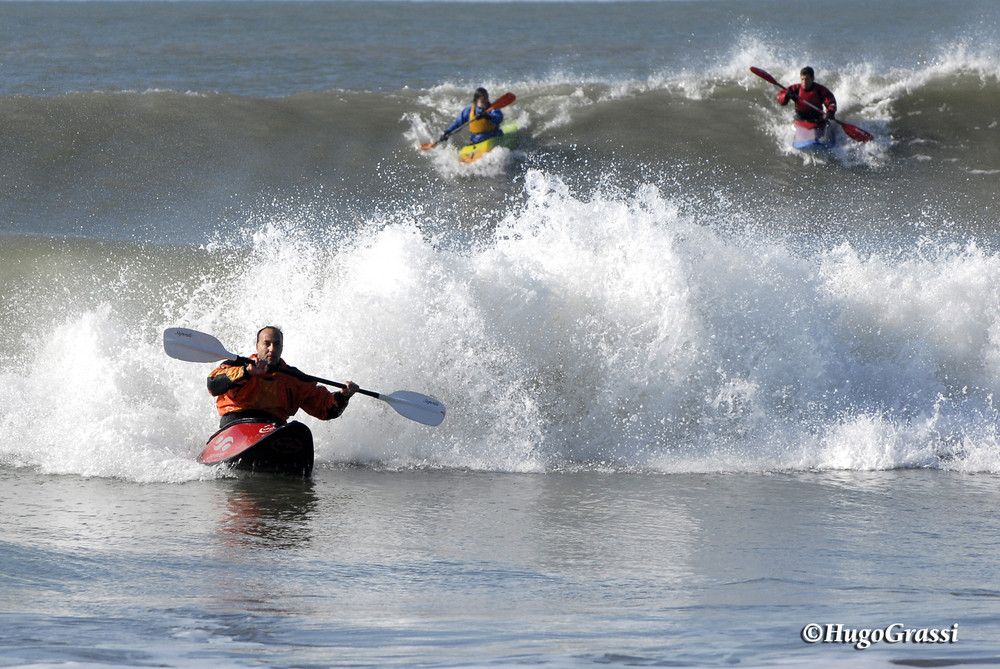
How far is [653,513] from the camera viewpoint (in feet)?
18.8

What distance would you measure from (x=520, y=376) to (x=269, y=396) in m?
1.83

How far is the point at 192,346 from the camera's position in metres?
7.04

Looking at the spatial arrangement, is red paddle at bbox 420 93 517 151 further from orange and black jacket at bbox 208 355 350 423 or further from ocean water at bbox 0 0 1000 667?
orange and black jacket at bbox 208 355 350 423

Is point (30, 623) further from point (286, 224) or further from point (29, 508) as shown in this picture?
point (286, 224)

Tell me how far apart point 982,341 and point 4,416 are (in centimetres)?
696

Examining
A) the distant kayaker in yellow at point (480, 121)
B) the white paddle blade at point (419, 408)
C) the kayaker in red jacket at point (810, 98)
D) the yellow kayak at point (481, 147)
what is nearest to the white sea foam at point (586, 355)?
→ the white paddle blade at point (419, 408)

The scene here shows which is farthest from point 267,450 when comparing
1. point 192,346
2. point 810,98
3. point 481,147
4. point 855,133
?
point 810,98

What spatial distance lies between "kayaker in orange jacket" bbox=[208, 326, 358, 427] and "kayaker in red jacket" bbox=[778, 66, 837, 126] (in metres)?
10.3

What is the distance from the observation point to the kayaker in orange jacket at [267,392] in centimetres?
674

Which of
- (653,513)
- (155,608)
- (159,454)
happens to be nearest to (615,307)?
(653,513)

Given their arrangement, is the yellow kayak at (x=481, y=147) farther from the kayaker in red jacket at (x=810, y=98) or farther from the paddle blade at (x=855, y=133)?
the paddle blade at (x=855, y=133)

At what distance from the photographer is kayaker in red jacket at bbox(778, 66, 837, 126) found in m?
15.1

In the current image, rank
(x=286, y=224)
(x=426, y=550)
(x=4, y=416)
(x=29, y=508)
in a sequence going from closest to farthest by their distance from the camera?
(x=426, y=550), (x=29, y=508), (x=4, y=416), (x=286, y=224)

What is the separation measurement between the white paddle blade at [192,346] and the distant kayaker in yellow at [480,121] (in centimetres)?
832
